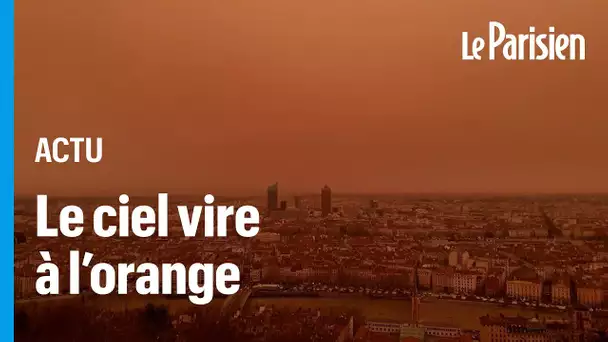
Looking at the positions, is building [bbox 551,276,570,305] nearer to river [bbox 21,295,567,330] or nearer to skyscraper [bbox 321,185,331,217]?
river [bbox 21,295,567,330]

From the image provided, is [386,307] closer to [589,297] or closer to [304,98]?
[589,297]

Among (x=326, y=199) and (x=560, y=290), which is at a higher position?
(x=326, y=199)

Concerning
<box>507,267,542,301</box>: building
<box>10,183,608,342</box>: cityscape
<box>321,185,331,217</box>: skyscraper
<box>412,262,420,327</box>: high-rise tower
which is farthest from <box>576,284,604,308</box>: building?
<box>321,185,331,217</box>: skyscraper

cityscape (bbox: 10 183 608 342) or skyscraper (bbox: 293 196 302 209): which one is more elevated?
skyscraper (bbox: 293 196 302 209)

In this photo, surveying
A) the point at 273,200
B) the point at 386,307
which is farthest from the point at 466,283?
the point at 273,200

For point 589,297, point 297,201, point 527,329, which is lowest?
point 527,329

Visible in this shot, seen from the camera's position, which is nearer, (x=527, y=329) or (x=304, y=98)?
(x=527, y=329)
